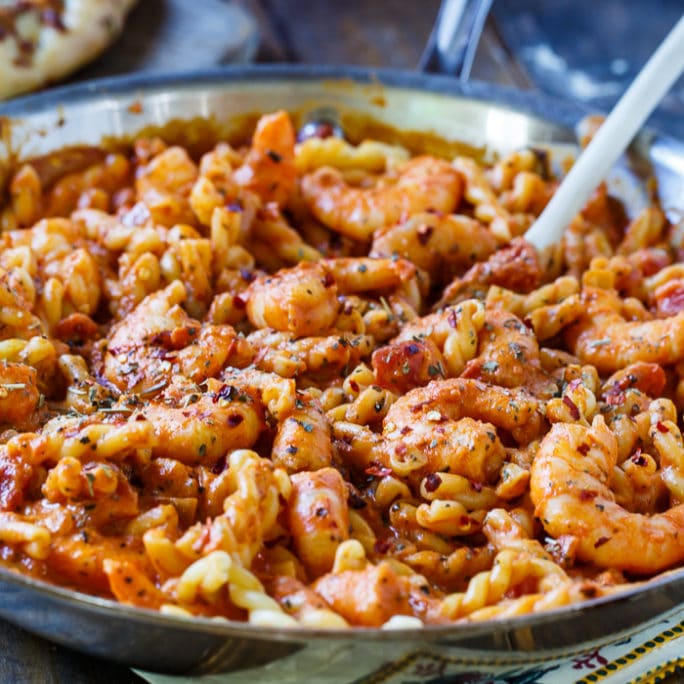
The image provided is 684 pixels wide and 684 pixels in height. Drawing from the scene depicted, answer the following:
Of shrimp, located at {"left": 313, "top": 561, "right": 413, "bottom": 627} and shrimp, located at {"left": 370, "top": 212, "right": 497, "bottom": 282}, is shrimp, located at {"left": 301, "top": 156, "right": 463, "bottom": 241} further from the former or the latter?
shrimp, located at {"left": 313, "top": 561, "right": 413, "bottom": 627}

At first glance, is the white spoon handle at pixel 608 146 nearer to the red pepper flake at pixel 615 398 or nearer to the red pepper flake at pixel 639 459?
the red pepper flake at pixel 615 398

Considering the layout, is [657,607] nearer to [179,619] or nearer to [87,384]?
[179,619]

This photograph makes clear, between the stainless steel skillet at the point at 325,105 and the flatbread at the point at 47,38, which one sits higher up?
the flatbread at the point at 47,38

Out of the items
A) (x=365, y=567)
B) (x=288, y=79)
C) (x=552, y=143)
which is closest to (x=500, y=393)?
(x=365, y=567)

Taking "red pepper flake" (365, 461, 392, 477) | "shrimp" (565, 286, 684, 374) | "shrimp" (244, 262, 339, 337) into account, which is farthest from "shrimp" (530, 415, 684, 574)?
"shrimp" (244, 262, 339, 337)

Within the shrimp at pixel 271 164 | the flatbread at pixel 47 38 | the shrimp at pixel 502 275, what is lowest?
the shrimp at pixel 502 275

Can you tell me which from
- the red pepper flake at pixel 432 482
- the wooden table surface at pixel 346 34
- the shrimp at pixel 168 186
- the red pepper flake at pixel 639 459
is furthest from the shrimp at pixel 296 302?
the wooden table surface at pixel 346 34

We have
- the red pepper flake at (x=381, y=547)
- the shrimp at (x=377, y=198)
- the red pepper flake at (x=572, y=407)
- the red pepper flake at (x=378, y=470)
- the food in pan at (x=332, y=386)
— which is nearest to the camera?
the food in pan at (x=332, y=386)
